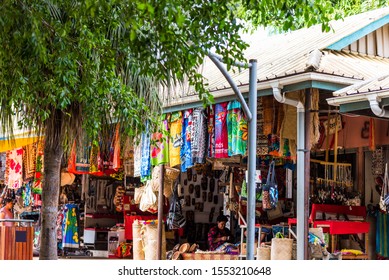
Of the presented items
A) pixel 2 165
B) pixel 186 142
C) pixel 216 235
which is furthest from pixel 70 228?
pixel 186 142

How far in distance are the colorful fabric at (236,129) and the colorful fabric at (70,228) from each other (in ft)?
28.3

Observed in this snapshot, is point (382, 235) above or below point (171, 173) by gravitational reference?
below

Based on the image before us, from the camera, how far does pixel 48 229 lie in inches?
476

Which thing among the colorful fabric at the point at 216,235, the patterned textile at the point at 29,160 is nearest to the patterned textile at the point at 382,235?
the colorful fabric at the point at 216,235

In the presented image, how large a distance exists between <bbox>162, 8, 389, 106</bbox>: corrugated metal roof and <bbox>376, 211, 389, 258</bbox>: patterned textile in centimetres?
275

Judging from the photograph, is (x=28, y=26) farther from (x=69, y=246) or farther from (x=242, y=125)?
(x=69, y=246)

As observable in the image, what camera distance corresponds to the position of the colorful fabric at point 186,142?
45.9ft

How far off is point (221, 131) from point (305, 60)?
1.88 meters

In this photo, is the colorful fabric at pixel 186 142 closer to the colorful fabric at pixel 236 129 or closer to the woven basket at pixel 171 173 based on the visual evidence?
the colorful fabric at pixel 236 129

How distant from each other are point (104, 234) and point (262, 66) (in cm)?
895

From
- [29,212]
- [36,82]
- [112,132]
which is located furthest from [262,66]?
[29,212]

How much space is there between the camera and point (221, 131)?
13.3 m

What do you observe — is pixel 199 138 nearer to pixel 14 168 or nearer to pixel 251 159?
pixel 251 159

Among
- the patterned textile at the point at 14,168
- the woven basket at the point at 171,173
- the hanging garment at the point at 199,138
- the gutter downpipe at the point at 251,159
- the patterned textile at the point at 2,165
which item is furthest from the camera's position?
the patterned textile at the point at 2,165
